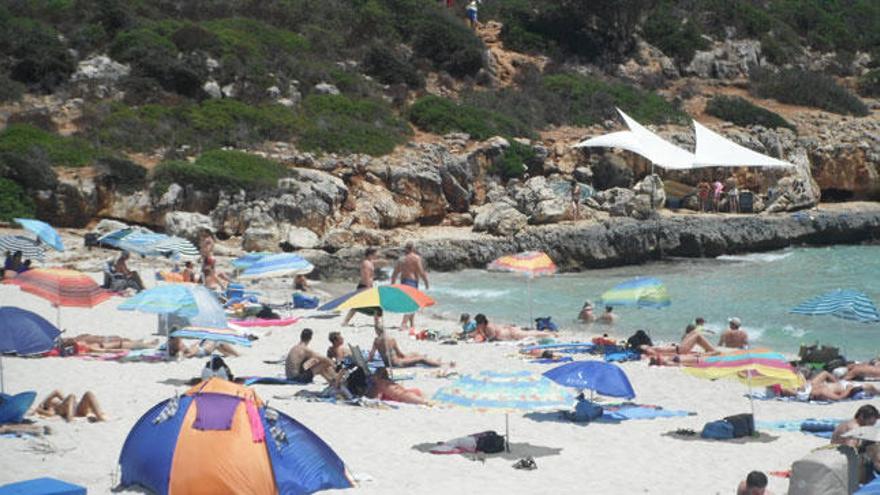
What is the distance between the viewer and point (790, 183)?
126 feet

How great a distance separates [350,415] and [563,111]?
3038 centimetres

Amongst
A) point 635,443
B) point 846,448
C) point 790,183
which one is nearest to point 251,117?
point 790,183

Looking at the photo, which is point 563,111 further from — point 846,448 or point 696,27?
point 846,448

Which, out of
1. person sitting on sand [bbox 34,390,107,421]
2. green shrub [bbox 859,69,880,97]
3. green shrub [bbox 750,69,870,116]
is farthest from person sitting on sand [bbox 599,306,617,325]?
green shrub [bbox 859,69,880,97]

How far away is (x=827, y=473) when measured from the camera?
9133 mm

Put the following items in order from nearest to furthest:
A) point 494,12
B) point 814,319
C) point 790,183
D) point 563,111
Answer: point 814,319, point 790,183, point 563,111, point 494,12

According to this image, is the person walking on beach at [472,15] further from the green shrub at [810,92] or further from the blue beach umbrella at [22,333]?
the blue beach umbrella at [22,333]

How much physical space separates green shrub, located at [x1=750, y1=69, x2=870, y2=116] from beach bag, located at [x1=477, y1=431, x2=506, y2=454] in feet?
124

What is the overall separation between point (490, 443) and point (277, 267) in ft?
36.1

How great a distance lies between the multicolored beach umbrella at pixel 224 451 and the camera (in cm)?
899

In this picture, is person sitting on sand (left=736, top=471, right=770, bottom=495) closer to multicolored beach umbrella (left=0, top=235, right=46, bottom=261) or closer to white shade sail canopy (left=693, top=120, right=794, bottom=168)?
multicolored beach umbrella (left=0, top=235, right=46, bottom=261)

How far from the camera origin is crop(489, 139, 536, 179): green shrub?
36438mm

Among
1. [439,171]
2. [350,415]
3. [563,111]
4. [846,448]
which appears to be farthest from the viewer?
[563,111]

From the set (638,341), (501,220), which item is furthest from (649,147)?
(638,341)
